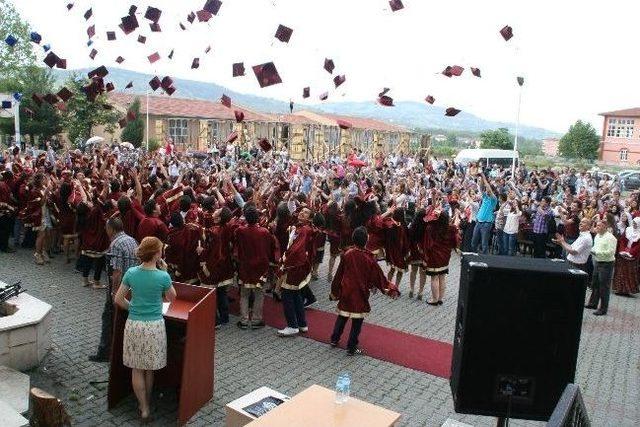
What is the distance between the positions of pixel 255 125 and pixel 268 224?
150 ft

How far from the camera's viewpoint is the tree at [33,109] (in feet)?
118

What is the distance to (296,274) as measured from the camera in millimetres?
7453

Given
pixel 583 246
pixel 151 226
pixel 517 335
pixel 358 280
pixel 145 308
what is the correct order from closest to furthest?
pixel 517 335
pixel 145 308
pixel 358 280
pixel 151 226
pixel 583 246

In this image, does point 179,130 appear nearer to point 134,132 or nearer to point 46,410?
point 134,132

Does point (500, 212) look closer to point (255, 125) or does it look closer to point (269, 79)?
point (269, 79)

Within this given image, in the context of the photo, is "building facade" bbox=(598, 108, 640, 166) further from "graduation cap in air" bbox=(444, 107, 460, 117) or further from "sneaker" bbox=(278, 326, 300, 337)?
"sneaker" bbox=(278, 326, 300, 337)

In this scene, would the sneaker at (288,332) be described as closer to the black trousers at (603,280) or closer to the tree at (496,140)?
the black trousers at (603,280)

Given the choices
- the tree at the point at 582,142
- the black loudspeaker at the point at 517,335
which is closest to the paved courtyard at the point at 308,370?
the black loudspeaker at the point at 517,335

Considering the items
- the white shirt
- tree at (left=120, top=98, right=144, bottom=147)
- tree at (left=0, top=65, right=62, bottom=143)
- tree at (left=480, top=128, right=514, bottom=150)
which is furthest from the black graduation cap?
tree at (left=480, top=128, right=514, bottom=150)

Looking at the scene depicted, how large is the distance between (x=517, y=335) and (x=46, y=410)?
3713 mm

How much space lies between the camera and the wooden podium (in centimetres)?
493

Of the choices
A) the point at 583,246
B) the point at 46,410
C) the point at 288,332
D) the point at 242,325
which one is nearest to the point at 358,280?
the point at 288,332

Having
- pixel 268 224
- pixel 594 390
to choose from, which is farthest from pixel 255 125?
pixel 594 390

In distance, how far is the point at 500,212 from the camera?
42.9ft
